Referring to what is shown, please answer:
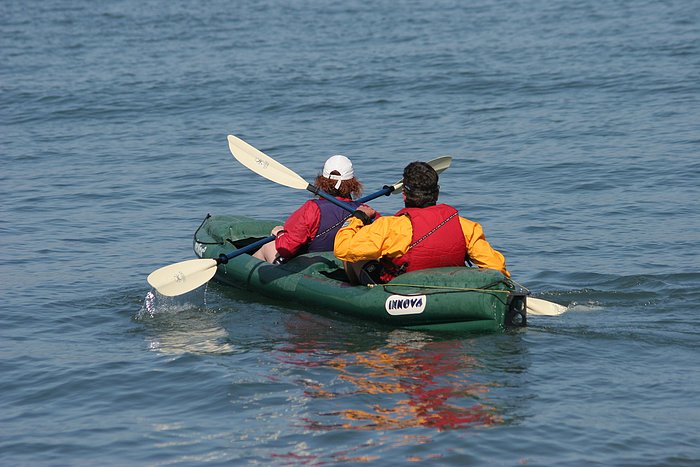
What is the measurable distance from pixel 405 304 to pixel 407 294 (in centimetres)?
6

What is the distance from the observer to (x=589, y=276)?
795cm

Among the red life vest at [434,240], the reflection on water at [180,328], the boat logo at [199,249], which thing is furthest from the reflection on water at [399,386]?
the boat logo at [199,249]

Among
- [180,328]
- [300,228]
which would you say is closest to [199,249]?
[180,328]

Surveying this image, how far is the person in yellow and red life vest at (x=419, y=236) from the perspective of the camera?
6363 millimetres

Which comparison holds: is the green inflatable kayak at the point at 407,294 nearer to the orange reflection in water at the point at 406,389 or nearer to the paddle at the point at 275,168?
the orange reflection in water at the point at 406,389

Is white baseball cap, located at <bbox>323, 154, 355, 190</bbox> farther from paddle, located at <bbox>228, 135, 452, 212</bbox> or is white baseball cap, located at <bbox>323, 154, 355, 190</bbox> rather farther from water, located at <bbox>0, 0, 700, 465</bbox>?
water, located at <bbox>0, 0, 700, 465</bbox>

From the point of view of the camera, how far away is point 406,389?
5.65m

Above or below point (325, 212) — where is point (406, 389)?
below

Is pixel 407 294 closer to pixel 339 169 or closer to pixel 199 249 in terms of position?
pixel 339 169

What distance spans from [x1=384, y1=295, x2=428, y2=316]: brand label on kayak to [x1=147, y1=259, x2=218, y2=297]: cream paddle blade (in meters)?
1.40

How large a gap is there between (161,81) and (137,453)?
524 inches

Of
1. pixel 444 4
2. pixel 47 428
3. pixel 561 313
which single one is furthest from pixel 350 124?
pixel 444 4

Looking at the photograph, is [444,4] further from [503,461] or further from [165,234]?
[503,461]

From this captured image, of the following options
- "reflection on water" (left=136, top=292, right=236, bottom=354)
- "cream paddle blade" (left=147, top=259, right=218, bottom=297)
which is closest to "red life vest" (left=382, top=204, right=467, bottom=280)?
"reflection on water" (left=136, top=292, right=236, bottom=354)
